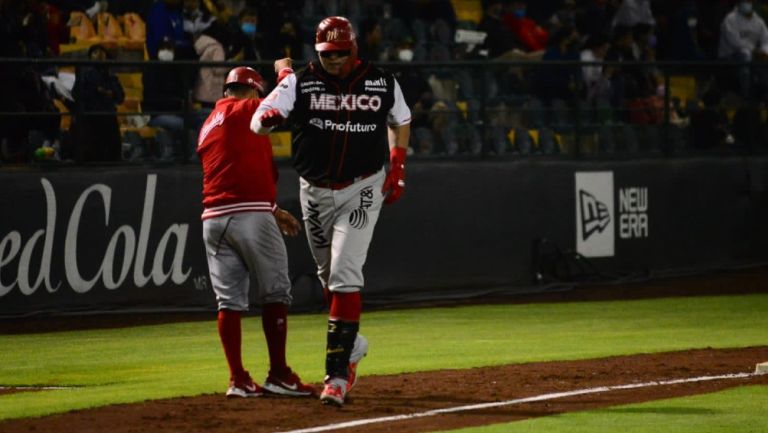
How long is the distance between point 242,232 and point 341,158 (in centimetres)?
81

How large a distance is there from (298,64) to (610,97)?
4998 mm

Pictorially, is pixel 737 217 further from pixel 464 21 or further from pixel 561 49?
pixel 464 21

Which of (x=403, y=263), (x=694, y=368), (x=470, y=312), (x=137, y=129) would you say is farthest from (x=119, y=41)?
(x=694, y=368)

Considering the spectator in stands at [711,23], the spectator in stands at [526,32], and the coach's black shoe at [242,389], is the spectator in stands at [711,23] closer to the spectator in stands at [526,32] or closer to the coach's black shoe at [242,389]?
the spectator in stands at [526,32]

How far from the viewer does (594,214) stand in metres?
19.5

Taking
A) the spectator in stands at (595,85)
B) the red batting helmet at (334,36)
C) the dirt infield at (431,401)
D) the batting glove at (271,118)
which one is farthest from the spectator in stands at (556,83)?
the batting glove at (271,118)

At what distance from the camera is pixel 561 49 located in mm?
21281

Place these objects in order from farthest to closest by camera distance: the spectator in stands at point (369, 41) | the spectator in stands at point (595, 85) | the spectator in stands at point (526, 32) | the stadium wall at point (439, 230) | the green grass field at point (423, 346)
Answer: the spectator in stands at point (526, 32), the spectator in stands at point (369, 41), the spectator in stands at point (595, 85), the stadium wall at point (439, 230), the green grass field at point (423, 346)

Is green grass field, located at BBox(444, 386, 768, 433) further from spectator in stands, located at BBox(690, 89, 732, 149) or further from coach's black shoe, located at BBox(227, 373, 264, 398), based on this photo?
spectator in stands, located at BBox(690, 89, 732, 149)

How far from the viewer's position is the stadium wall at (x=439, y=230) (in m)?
15.4

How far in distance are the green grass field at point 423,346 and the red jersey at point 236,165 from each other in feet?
4.41

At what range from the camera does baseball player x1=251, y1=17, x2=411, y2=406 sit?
8984mm

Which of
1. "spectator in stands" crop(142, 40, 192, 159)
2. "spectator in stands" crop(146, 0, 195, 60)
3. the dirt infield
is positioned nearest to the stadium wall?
"spectator in stands" crop(142, 40, 192, 159)

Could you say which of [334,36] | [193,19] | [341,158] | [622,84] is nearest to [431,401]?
[341,158]
